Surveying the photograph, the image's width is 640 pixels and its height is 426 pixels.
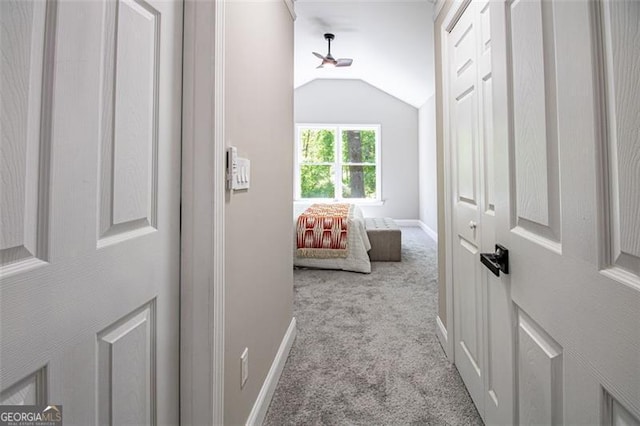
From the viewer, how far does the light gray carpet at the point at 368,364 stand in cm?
141

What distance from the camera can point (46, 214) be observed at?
0.51 m

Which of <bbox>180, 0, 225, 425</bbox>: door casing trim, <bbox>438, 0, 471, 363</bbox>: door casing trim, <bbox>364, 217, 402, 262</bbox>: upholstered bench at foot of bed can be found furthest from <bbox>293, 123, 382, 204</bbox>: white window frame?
<bbox>180, 0, 225, 425</bbox>: door casing trim

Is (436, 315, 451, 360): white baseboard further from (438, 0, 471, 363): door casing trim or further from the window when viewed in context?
the window

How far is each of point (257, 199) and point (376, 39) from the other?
3866 mm

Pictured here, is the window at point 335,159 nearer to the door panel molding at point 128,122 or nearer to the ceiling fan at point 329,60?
the ceiling fan at point 329,60

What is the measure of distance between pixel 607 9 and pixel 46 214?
954mm

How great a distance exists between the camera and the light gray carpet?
1407 millimetres

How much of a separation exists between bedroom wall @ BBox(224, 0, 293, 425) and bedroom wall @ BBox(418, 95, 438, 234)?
4.21 metres

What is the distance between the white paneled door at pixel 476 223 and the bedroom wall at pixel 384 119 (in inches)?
204

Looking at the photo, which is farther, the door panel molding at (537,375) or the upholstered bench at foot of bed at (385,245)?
the upholstered bench at foot of bed at (385,245)

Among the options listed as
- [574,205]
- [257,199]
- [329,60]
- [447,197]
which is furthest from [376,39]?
[574,205]

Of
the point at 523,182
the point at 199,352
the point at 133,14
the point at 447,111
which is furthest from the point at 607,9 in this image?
the point at 447,111

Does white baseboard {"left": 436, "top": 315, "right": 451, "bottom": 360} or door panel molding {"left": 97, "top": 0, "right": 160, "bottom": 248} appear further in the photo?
white baseboard {"left": 436, "top": 315, "right": 451, "bottom": 360}

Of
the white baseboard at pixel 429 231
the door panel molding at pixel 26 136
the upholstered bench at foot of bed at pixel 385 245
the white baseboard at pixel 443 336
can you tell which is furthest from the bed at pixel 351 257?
the door panel molding at pixel 26 136
